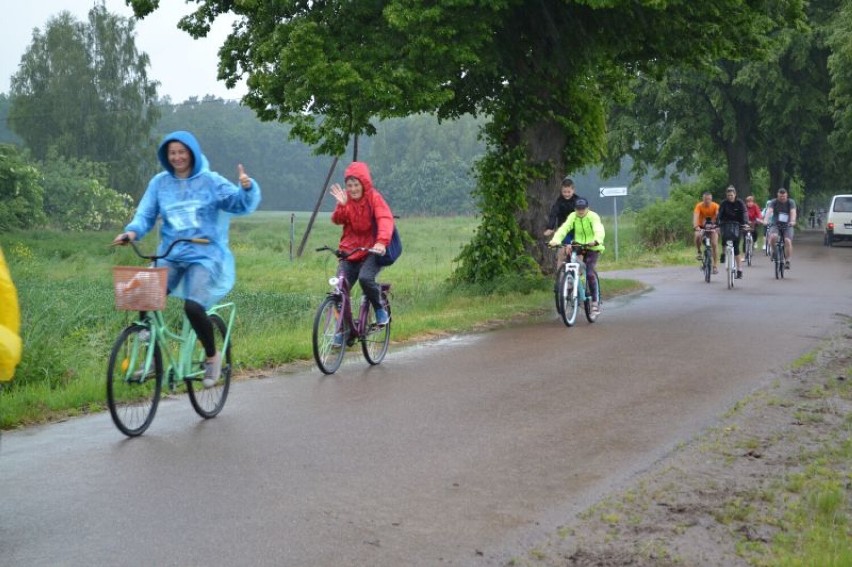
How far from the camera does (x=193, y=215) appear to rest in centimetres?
838

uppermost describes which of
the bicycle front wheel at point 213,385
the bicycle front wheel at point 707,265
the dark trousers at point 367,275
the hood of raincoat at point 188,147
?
the hood of raincoat at point 188,147

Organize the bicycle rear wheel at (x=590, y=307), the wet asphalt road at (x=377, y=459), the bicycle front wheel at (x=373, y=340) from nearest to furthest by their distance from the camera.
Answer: the wet asphalt road at (x=377, y=459) < the bicycle front wheel at (x=373, y=340) < the bicycle rear wheel at (x=590, y=307)

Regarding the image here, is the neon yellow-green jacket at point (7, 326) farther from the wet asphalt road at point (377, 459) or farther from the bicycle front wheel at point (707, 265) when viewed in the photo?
the bicycle front wheel at point (707, 265)

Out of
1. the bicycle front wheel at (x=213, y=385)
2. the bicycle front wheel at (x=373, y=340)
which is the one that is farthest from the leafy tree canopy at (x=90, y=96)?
the bicycle front wheel at (x=213, y=385)

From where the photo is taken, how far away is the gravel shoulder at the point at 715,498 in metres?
5.22

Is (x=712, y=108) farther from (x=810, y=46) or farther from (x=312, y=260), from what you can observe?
(x=312, y=260)

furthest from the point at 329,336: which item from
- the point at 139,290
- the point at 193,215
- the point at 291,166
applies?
the point at 291,166

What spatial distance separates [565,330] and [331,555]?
10.2 m

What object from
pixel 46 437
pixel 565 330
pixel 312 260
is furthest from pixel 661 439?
pixel 312 260

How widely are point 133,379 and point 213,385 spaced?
92 centimetres

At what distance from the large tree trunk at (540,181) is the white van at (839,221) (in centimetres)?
2759

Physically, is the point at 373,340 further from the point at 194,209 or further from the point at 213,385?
the point at 194,209

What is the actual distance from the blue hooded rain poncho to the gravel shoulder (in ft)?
11.4

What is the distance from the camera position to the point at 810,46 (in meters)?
45.3
